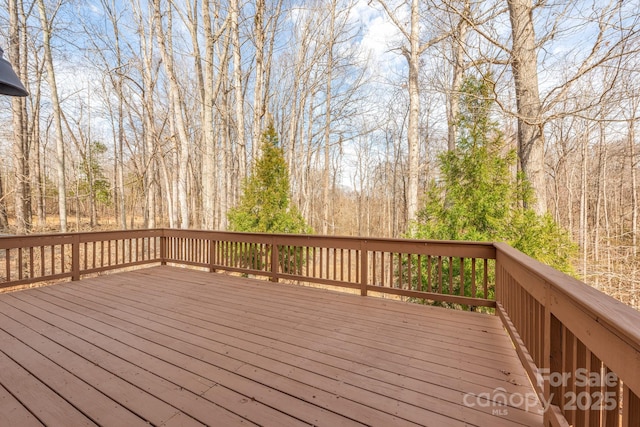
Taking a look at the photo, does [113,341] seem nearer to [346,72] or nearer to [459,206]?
[459,206]

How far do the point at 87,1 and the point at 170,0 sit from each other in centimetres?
365

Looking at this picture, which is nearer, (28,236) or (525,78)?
(28,236)

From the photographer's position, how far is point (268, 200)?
243 inches

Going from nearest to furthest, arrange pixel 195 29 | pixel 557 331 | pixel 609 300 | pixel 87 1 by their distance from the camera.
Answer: pixel 609 300 → pixel 557 331 → pixel 195 29 → pixel 87 1

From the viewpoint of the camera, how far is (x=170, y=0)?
716cm

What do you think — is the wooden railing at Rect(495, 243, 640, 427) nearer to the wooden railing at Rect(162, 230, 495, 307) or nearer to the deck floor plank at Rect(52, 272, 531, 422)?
the deck floor plank at Rect(52, 272, 531, 422)

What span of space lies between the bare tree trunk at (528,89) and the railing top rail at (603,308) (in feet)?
12.2

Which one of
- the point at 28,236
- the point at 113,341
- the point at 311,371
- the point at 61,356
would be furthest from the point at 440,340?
the point at 28,236

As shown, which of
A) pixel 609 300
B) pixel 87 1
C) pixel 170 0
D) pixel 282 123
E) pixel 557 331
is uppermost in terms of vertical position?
pixel 87 1

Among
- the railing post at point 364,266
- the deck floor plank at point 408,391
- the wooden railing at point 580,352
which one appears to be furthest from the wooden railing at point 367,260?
the deck floor plank at point 408,391

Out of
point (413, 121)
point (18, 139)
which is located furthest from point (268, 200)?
point (18, 139)

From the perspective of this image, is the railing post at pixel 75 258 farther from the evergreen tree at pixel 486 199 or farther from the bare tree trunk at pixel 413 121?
the bare tree trunk at pixel 413 121

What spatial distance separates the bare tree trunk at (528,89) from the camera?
4.38 metres

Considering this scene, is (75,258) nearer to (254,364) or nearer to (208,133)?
(208,133)
